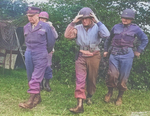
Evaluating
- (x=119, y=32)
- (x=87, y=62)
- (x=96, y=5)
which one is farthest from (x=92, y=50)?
(x=96, y=5)

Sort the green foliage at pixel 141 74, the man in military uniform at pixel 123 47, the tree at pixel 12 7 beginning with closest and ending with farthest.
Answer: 1. the man in military uniform at pixel 123 47
2. the green foliage at pixel 141 74
3. the tree at pixel 12 7

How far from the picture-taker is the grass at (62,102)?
459 cm

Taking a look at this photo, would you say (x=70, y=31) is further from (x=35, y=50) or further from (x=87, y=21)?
(x=35, y=50)

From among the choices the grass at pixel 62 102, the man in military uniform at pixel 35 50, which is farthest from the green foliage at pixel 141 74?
the man in military uniform at pixel 35 50

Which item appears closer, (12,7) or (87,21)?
(87,21)

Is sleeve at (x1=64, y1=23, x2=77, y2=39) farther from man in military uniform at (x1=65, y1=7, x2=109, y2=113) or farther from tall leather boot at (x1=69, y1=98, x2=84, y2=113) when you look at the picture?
tall leather boot at (x1=69, y1=98, x2=84, y2=113)

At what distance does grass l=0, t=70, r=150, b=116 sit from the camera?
15.1ft

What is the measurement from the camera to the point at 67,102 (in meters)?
5.26

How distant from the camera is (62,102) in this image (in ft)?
17.3

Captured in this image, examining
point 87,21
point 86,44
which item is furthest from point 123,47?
point 87,21

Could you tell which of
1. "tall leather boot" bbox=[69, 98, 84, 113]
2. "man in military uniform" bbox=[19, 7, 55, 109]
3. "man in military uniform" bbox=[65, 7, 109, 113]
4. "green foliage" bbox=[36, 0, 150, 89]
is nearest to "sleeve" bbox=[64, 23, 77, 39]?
"man in military uniform" bbox=[65, 7, 109, 113]

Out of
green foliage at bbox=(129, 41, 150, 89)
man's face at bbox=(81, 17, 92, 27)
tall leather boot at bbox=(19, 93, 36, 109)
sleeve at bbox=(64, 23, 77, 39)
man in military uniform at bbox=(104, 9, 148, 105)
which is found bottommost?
green foliage at bbox=(129, 41, 150, 89)

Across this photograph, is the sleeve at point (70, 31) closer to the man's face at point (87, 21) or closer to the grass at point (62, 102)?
the man's face at point (87, 21)

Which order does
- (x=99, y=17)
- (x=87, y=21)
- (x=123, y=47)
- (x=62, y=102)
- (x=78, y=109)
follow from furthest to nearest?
(x=99, y=17) → (x=62, y=102) → (x=123, y=47) → (x=87, y=21) → (x=78, y=109)
